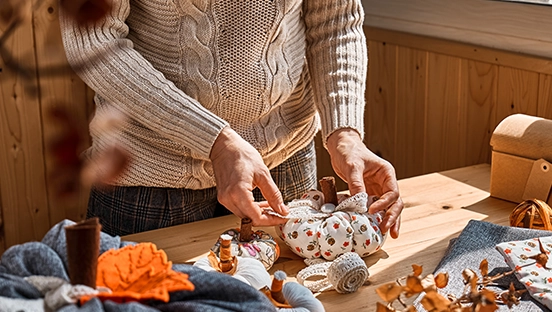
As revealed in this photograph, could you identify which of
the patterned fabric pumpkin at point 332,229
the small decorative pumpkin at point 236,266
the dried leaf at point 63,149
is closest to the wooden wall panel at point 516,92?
the patterned fabric pumpkin at point 332,229

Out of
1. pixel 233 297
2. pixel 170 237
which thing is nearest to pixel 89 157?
pixel 170 237

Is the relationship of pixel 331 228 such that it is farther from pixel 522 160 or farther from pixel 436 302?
pixel 522 160

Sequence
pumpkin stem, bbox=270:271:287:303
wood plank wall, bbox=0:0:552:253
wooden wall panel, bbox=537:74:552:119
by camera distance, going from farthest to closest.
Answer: wood plank wall, bbox=0:0:552:253 < wooden wall panel, bbox=537:74:552:119 < pumpkin stem, bbox=270:271:287:303

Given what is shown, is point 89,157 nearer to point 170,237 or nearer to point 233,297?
point 170,237

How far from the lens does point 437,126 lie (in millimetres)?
2135

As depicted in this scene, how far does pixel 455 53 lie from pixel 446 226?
888 mm

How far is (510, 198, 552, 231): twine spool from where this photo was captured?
46.4 inches

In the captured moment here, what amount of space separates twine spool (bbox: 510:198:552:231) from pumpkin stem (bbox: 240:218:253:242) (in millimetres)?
490

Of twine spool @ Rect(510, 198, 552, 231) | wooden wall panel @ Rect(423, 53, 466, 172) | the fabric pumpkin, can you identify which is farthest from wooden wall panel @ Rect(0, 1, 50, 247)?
twine spool @ Rect(510, 198, 552, 231)

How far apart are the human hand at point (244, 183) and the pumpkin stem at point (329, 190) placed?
9 cm

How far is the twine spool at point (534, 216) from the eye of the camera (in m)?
1.18

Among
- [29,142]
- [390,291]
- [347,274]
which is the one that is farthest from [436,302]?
[29,142]

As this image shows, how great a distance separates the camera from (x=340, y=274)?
37.6 inches

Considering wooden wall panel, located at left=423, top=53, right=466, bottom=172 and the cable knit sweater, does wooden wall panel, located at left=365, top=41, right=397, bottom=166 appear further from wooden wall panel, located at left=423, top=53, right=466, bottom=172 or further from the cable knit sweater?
the cable knit sweater
